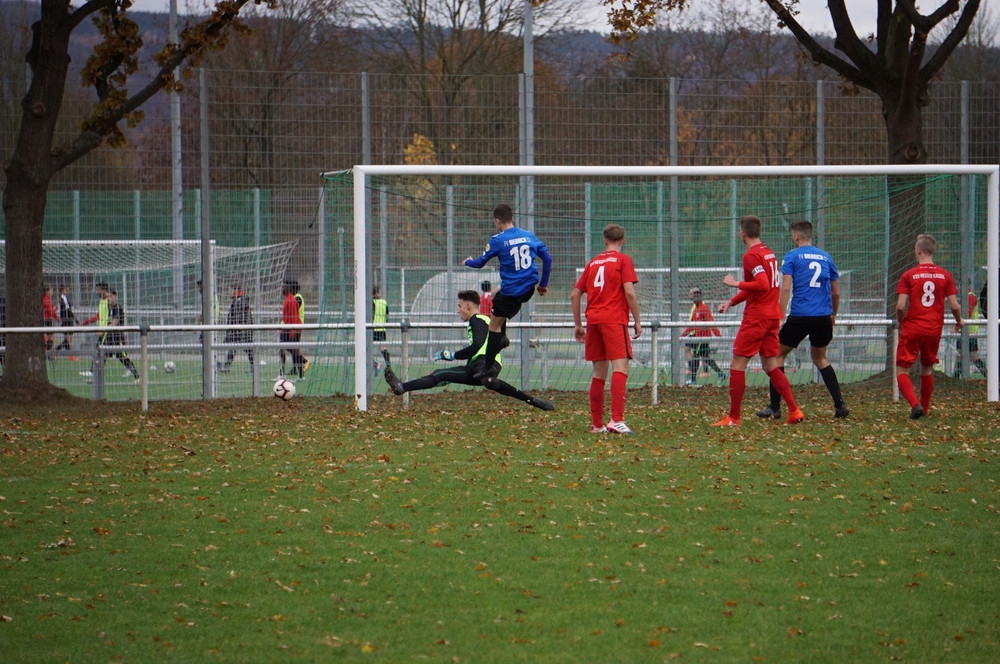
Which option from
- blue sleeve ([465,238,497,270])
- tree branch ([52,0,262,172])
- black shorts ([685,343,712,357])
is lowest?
black shorts ([685,343,712,357])

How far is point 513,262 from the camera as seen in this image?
11.2m

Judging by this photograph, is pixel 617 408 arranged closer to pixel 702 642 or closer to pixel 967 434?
pixel 967 434

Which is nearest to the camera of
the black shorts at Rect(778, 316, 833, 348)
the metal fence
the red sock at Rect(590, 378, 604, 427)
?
the red sock at Rect(590, 378, 604, 427)

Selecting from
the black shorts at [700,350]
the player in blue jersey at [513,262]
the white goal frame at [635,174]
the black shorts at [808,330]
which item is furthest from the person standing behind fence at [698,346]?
the player in blue jersey at [513,262]

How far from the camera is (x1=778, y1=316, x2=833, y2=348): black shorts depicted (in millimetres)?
10969

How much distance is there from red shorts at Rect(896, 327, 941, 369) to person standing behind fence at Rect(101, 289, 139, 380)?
1089 centimetres

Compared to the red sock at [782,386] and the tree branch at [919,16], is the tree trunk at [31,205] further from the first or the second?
the tree branch at [919,16]

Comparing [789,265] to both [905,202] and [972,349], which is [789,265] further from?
[972,349]

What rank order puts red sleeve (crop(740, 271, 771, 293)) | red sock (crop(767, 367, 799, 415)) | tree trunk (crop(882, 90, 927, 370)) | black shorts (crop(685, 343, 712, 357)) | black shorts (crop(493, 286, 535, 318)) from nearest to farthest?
red sleeve (crop(740, 271, 771, 293)) → red sock (crop(767, 367, 799, 415)) → black shorts (crop(493, 286, 535, 318)) → tree trunk (crop(882, 90, 927, 370)) → black shorts (crop(685, 343, 712, 357))

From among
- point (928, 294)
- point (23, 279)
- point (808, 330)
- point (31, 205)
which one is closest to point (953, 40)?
point (928, 294)

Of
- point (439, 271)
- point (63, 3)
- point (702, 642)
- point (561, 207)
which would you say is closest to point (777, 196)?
point (561, 207)

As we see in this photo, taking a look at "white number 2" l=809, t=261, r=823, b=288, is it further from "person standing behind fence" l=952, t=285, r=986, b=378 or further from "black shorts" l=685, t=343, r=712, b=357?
"person standing behind fence" l=952, t=285, r=986, b=378

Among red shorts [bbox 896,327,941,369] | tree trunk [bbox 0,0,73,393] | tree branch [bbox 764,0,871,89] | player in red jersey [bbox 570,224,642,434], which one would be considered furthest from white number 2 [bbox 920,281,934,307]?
tree trunk [bbox 0,0,73,393]

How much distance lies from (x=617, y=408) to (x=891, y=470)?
2.66m
